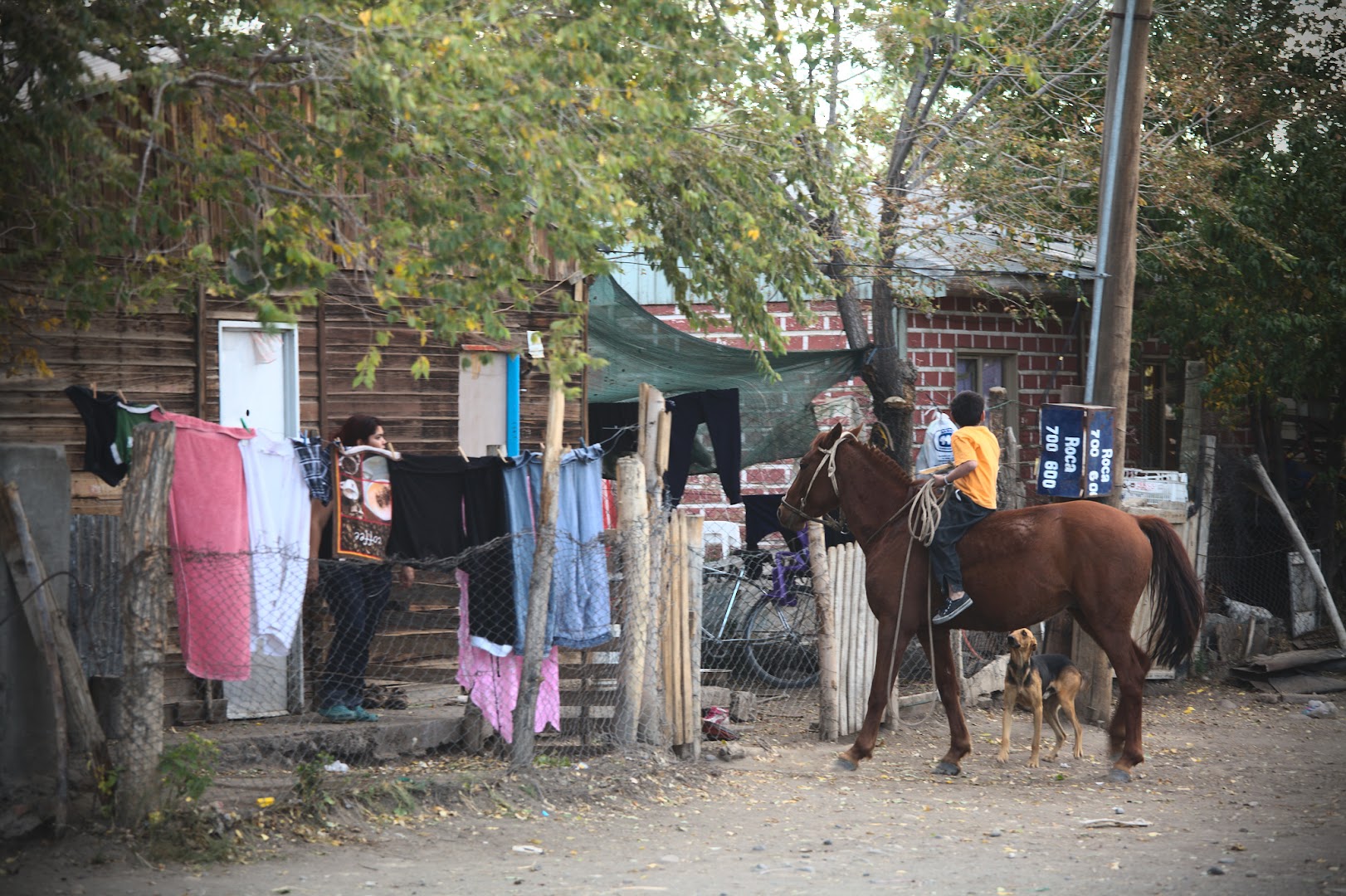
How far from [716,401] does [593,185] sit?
4.81 metres

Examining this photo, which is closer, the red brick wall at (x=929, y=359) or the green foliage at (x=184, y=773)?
the green foliage at (x=184, y=773)

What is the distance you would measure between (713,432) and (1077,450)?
3113 millimetres

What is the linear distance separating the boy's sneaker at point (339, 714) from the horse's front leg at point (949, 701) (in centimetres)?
400

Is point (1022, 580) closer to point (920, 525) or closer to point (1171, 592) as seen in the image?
point (920, 525)

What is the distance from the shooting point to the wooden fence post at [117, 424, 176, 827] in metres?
6.85

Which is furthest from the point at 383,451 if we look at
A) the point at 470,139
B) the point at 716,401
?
the point at 716,401

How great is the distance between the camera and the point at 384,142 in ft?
25.8

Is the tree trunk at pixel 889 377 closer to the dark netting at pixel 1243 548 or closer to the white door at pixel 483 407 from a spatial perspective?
the white door at pixel 483 407

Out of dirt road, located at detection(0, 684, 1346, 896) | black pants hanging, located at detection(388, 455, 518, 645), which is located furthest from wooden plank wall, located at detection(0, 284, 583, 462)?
dirt road, located at detection(0, 684, 1346, 896)

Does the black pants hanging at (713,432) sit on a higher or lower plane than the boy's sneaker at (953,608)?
higher

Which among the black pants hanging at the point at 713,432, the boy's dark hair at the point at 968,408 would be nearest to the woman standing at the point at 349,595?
the black pants hanging at the point at 713,432

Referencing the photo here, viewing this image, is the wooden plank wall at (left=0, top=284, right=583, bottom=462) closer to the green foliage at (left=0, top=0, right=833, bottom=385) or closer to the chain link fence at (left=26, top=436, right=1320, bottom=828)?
the green foliage at (left=0, top=0, right=833, bottom=385)

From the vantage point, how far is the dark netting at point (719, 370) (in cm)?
1233

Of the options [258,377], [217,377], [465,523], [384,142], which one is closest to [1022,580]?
[465,523]
